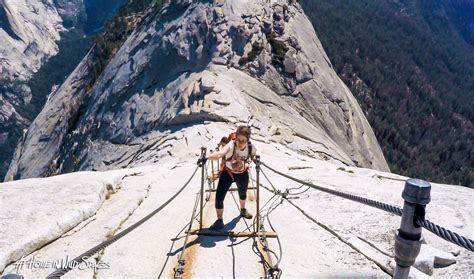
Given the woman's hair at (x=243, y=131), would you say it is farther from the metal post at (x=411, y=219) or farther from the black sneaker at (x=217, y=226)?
the metal post at (x=411, y=219)

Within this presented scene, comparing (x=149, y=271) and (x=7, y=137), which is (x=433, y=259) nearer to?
(x=149, y=271)

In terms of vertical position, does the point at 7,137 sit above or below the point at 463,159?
below

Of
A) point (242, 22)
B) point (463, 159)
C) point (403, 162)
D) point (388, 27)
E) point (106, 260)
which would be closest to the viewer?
point (106, 260)

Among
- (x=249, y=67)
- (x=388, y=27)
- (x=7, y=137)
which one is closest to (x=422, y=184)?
(x=249, y=67)

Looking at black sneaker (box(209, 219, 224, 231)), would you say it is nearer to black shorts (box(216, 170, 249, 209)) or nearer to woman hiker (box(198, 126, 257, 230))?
woman hiker (box(198, 126, 257, 230))

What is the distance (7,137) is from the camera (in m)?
184

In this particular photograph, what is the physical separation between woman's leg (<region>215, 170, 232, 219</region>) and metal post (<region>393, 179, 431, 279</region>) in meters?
5.37

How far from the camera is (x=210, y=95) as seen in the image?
2547 centimetres

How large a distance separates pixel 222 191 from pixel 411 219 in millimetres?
5594

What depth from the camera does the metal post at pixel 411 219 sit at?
13.6 ft

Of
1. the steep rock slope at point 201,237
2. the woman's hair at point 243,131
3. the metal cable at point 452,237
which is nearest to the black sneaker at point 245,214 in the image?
the steep rock slope at point 201,237

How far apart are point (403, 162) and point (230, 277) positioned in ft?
280

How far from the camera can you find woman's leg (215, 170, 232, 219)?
9477mm

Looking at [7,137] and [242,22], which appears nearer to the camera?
[242,22]
